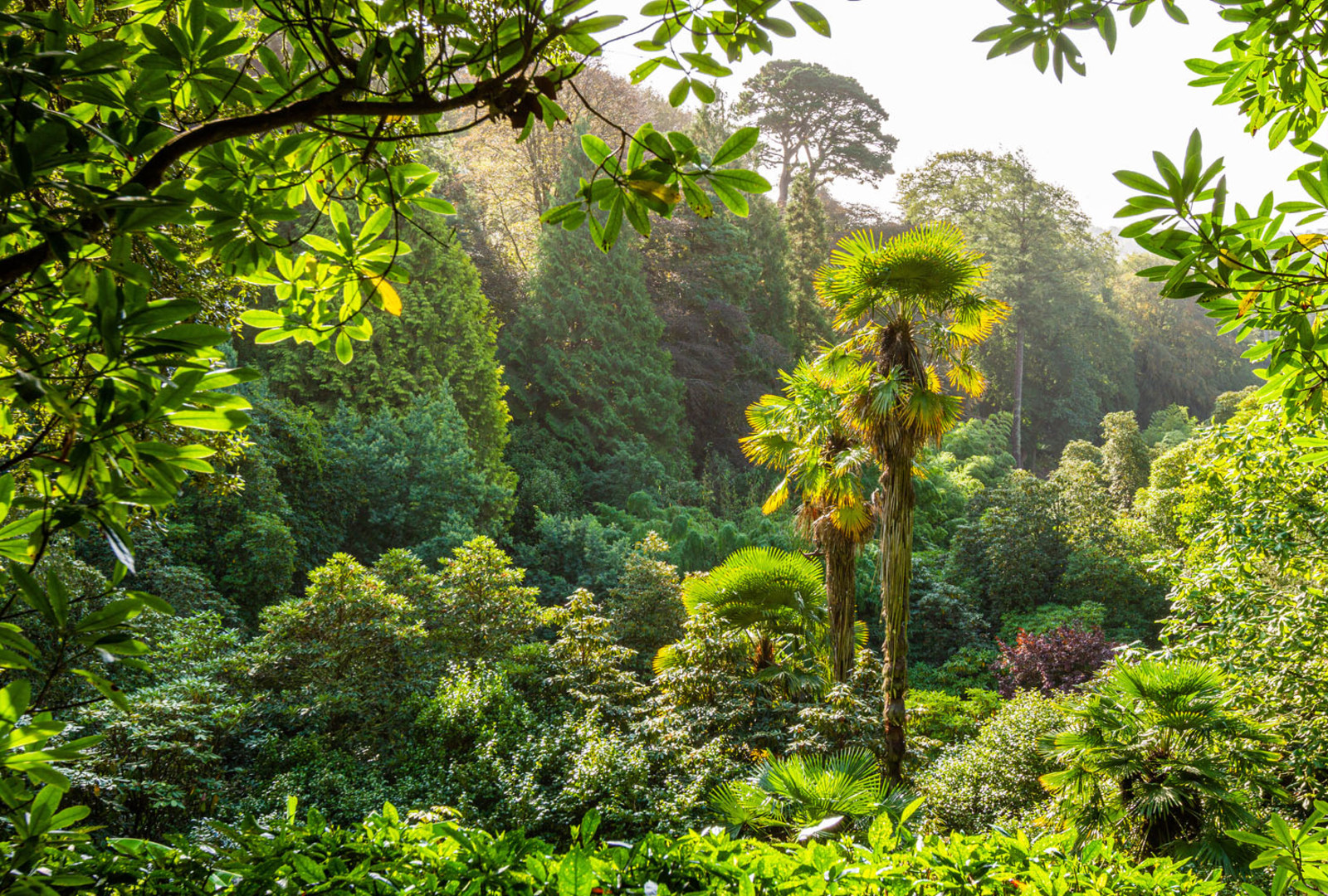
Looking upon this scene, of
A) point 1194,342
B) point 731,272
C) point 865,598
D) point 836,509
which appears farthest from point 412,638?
point 1194,342

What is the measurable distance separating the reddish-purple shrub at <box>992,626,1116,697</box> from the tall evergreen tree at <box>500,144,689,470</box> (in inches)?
271

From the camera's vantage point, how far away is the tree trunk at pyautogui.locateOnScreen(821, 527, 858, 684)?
587 cm

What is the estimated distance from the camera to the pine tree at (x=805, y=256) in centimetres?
1667

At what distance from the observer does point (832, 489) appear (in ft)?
18.6

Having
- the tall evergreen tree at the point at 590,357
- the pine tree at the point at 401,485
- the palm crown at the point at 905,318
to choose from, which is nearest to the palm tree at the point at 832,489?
the palm crown at the point at 905,318

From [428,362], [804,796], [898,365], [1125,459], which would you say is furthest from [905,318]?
[1125,459]

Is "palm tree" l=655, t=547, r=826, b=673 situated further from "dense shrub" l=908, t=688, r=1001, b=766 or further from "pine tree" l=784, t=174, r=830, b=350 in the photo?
"pine tree" l=784, t=174, r=830, b=350

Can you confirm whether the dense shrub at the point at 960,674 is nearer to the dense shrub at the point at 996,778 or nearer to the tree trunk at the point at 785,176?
the dense shrub at the point at 996,778

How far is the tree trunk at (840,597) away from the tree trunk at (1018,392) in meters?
16.2

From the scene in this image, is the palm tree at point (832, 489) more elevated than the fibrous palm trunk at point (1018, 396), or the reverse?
the fibrous palm trunk at point (1018, 396)

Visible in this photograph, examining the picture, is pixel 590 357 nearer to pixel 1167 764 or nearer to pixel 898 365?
pixel 898 365

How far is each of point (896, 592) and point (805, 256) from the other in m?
13.4

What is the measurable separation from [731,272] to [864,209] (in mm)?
10039

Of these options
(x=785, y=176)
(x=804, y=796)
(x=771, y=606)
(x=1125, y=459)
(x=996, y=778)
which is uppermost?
(x=785, y=176)
